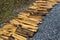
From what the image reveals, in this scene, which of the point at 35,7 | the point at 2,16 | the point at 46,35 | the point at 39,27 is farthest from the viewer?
the point at 2,16

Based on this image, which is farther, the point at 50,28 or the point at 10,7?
the point at 10,7

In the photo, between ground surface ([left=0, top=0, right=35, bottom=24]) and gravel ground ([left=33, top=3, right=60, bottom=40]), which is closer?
gravel ground ([left=33, top=3, right=60, bottom=40])

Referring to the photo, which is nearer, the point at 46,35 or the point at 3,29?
the point at 46,35

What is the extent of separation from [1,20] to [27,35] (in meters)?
1.75

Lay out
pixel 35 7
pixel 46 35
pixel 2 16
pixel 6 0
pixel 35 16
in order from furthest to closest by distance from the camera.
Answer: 1. pixel 6 0
2. pixel 2 16
3. pixel 35 7
4. pixel 35 16
5. pixel 46 35

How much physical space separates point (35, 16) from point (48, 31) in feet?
3.22

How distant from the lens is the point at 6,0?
7.17 meters

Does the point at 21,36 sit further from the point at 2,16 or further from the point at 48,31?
the point at 2,16

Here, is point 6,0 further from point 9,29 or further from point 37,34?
point 37,34

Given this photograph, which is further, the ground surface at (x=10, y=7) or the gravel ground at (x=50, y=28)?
the ground surface at (x=10, y=7)

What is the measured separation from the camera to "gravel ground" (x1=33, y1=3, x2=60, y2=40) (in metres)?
4.66

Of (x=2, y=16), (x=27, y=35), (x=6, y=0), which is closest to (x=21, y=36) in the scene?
(x=27, y=35)

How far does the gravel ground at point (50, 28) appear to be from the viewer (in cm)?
466

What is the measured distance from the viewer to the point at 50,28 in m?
4.94
